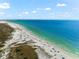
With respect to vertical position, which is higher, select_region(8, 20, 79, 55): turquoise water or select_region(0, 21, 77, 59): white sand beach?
select_region(0, 21, 77, 59): white sand beach

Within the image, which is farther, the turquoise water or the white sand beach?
the turquoise water

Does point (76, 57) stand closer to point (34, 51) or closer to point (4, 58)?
point (34, 51)

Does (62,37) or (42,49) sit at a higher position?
(42,49)

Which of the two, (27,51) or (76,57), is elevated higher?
(27,51)

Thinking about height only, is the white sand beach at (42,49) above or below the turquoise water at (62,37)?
above

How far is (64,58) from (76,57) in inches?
150

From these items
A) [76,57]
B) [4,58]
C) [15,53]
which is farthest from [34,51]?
[76,57]

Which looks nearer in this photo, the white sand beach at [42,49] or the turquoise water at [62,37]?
the white sand beach at [42,49]

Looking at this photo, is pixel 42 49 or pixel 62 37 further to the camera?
pixel 62 37

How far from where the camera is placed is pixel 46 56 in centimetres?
2658

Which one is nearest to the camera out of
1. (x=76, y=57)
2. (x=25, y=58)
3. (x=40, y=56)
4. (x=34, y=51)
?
(x=25, y=58)

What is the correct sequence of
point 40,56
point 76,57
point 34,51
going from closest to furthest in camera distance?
point 40,56, point 34,51, point 76,57

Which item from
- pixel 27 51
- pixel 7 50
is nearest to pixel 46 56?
pixel 27 51

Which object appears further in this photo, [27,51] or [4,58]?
[27,51]
